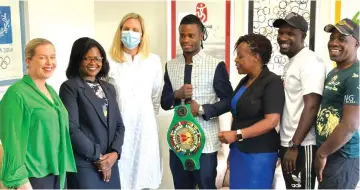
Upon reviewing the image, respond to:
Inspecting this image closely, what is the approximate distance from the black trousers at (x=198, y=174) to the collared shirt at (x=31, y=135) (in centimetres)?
68

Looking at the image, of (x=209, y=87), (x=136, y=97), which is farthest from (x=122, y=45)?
(x=209, y=87)

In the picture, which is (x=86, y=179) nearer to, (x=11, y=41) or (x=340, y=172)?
(x=11, y=41)

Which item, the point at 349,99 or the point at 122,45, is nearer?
the point at 349,99

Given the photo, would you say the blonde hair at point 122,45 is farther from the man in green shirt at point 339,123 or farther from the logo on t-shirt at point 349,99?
the logo on t-shirt at point 349,99

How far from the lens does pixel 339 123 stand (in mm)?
1883

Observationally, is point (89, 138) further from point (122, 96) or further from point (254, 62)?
point (254, 62)

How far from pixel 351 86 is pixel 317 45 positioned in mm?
1468

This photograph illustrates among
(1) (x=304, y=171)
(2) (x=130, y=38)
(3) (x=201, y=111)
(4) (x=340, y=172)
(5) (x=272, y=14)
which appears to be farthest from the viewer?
(5) (x=272, y=14)

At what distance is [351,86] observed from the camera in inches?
71.9

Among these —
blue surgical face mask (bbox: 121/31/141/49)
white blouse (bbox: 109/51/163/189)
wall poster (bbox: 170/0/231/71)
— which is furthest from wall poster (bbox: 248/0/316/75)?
blue surgical face mask (bbox: 121/31/141/49)

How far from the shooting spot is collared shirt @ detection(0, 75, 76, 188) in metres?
1.77

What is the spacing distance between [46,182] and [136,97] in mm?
873

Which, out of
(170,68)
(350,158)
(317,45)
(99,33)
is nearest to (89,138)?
(170,68)

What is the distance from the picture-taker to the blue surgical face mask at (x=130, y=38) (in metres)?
2.50
